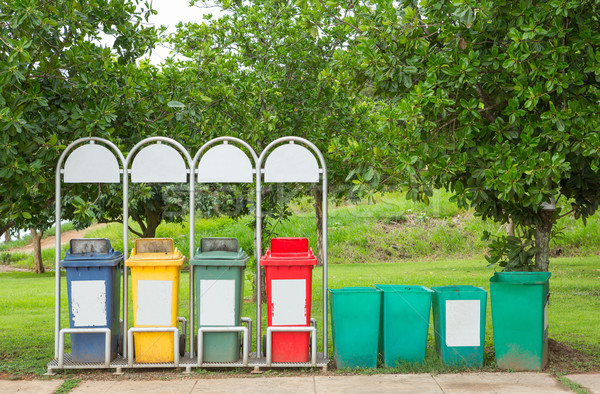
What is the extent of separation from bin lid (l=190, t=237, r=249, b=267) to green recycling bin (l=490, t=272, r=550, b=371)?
2582 millimetres

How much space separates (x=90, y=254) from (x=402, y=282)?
9202 millimetres

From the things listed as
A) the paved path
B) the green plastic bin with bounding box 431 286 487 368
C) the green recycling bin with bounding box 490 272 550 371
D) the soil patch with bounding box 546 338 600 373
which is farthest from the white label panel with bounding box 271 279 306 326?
the soil patch with bounding box 546 338 600 373

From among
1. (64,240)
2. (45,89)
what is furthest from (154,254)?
(64,240)

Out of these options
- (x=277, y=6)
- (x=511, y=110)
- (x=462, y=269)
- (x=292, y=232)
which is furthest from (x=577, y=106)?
(x=292, y=232)

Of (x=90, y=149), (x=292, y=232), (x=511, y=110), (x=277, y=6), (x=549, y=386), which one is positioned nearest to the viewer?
(x=549, y=386)

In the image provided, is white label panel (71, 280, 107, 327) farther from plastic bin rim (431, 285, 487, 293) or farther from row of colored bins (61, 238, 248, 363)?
plastic bin rim (431, 285, 487, 293)

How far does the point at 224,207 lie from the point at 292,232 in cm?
497

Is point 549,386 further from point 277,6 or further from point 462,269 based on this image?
point 462,269

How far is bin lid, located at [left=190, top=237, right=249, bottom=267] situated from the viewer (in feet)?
20.6

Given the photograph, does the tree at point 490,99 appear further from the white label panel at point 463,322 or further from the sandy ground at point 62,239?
the sandy ground at point 62,239

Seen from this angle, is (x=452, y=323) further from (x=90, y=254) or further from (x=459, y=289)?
(x=90, y=254)

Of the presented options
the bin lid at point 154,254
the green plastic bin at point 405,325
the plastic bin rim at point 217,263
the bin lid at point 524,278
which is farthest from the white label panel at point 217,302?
the bin lid at point 524,278

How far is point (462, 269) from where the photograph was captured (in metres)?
17.2

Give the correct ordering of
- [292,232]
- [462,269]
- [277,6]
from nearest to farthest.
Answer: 1. [277,6]
2. [462,269]
3. [292,232]
